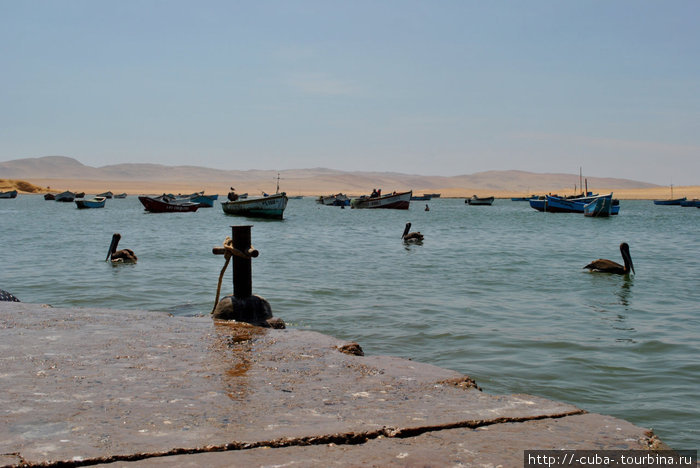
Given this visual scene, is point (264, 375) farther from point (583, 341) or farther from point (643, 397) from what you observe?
point (583, 341)

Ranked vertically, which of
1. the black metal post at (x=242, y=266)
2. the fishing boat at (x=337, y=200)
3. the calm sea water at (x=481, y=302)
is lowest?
the calm sea water at (x=481, y=302)

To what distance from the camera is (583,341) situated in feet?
30.5

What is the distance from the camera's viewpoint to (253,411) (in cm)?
450

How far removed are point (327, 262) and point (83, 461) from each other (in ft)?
56.3

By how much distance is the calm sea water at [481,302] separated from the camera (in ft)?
23.8

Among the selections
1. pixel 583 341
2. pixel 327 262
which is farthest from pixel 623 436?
pixel 327 262

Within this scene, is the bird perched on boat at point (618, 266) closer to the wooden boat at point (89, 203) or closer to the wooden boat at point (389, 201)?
the wooden boat at point (389, 201)

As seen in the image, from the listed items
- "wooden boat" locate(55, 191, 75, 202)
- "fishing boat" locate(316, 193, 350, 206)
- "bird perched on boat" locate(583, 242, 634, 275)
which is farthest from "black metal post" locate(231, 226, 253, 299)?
"wooden boat" locate(55, 191, 75, 202)

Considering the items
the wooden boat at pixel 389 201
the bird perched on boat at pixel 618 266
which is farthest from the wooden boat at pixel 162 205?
the bird perched on boat at pixel 618 266

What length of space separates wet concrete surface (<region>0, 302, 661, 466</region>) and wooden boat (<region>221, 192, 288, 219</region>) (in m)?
42.2

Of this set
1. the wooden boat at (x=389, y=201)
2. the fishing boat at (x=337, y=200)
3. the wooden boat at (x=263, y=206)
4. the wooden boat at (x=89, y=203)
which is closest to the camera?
the wooden boat at (x=263, y=206)

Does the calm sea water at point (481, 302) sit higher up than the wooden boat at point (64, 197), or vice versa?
the wooden boat at point (64, 197)

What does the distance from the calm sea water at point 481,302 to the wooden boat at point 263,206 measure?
75.0 feet

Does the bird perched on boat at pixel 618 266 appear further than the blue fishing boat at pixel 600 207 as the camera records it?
No
